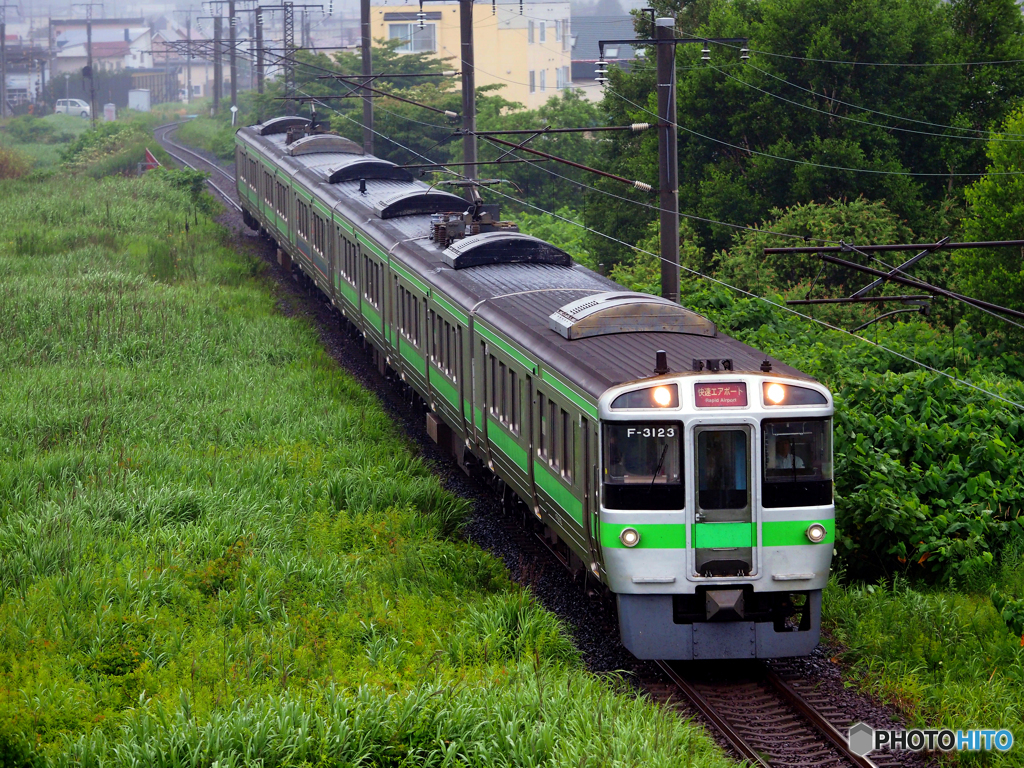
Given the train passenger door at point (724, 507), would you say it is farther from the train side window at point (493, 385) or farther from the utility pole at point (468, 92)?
the utility pole at point (468, 92)

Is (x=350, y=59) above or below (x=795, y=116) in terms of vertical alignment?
above

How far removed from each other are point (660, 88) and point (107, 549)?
807 cm

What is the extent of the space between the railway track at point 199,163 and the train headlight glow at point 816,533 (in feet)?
98.4

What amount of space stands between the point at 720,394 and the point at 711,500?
0.86 m

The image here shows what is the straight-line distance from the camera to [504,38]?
7500 cm

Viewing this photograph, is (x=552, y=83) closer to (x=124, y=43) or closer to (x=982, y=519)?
(x=124, y=43)

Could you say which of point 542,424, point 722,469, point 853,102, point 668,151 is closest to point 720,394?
point 722,469

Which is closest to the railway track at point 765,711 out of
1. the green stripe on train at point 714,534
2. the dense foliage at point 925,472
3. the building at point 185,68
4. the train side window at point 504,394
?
the green stripe on train at point 714,534

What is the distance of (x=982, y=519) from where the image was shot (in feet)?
41.7

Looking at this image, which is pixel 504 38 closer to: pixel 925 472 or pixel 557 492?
pixel 925 472

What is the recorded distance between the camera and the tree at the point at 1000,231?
21.4m

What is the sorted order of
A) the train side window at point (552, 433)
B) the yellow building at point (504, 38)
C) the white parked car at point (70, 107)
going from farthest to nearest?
the white parked car at point (70, 107) → the yellow building at point (504, 38) → the train side window at point (552, 433)

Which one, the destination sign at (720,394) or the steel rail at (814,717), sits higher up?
the destination sign at (720,394)

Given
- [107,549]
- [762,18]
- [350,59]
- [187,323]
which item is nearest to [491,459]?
[107,549]
